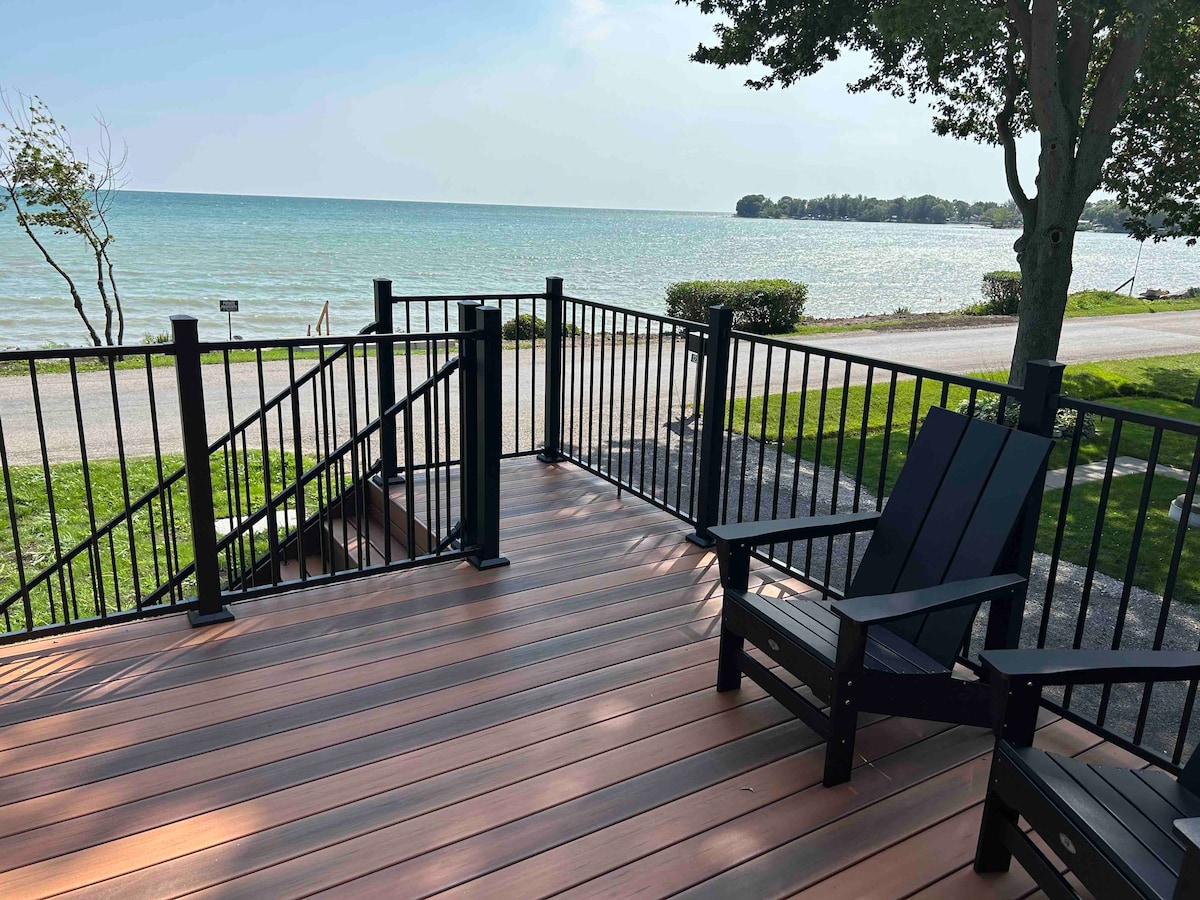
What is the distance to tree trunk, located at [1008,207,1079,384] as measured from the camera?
25.3ft

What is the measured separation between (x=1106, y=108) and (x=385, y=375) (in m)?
7.04

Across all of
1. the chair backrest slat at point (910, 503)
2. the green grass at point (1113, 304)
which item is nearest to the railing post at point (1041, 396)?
the chair backrest slat at point (910, 503)

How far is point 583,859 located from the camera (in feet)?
6.35

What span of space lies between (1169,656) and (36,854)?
Result: 8.77 feet

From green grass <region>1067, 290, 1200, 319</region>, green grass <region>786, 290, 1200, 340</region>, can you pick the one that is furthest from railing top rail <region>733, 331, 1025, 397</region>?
green grass <region>1067, 290, 1200, 319</region>

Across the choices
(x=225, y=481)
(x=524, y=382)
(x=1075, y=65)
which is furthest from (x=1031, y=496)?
(x=524, y=382)

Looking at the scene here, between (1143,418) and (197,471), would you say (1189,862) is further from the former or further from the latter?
(197,471)

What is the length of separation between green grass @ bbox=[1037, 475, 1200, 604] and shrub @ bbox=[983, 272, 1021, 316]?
568 inches

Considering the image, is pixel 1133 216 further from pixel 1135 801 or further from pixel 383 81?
A: pixel 383 81

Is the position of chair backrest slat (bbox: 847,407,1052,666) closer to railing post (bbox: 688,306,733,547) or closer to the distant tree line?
railing post (bbox: 688,306,733,547)

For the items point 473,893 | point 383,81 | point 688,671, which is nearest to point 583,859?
point 473,893

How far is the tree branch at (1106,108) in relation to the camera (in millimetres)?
7227

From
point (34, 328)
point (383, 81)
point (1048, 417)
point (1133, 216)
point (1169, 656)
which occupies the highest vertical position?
point (383, 81)

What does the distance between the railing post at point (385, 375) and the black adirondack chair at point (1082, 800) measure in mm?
3052
